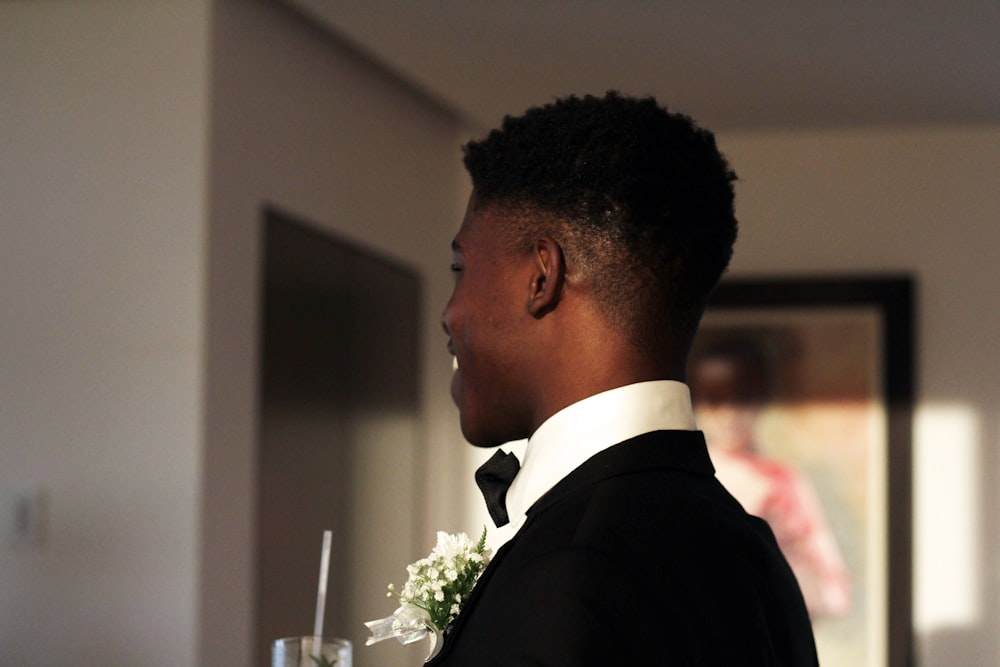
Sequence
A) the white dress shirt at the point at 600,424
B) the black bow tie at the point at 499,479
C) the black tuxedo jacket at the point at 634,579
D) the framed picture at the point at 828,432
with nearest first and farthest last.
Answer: the black tuxedo jacket at the point at 634,579 < the white dress shirt at the point at 600,424 < the black bow tie at the point at 499,479 < the framed picture at the point at 828,432

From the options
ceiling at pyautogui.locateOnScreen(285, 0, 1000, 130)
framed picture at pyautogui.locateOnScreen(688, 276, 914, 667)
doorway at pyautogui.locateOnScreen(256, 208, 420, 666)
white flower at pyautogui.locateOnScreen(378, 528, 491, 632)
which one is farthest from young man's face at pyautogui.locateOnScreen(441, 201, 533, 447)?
framed picture at pyautogui.locateOnScreen(688, 276, 914, 667)

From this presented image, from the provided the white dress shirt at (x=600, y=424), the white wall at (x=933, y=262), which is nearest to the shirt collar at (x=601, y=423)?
the white dress shirt at (x=600, y=424)

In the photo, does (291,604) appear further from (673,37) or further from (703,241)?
(703,241)

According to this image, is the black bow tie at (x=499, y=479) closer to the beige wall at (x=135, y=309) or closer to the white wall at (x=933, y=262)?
the beige wall at (x=135, y=309)

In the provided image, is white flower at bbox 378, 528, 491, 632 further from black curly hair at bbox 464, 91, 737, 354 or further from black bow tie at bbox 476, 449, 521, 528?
black curly hair at bbox 464, 91, 737, 354

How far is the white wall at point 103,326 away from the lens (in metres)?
2.98

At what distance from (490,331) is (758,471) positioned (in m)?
3.72

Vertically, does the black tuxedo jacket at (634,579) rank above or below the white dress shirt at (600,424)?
below

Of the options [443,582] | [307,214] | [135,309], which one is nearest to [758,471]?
[307,214]

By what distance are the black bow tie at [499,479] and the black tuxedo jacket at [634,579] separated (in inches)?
6.1

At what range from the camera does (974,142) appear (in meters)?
4.60

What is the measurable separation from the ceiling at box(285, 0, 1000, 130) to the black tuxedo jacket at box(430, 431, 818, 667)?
7.93ft

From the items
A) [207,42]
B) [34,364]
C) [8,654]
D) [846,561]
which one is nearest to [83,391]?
[34,364]

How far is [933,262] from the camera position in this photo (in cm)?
459
